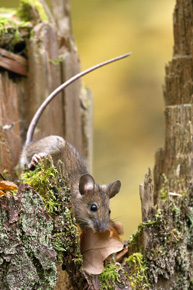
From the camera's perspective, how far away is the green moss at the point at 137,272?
2.80 meters

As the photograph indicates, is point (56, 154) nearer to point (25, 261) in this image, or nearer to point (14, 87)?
point (14, 87)

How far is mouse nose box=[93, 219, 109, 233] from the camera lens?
10.3 feet

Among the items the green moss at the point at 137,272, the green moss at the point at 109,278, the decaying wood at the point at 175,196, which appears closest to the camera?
the green moss at the point at 109,278

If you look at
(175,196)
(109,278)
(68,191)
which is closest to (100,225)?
(175,196)

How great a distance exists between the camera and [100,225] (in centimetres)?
340

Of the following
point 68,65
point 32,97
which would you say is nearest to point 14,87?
point 32,97

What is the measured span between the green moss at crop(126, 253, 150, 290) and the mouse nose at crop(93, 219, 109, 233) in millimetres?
304

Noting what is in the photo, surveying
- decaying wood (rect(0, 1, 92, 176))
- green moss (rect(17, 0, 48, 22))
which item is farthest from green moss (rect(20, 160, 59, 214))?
green moss (rect(17, 0, 48, 22))

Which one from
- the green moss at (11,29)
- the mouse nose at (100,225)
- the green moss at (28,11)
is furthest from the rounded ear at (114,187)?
the green moss at (28,11)

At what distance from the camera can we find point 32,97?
13.8ft

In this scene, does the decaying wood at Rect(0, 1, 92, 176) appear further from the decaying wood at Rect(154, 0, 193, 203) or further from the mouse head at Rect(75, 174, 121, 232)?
the decaying wood at Rect(154, 0, 193, 203)

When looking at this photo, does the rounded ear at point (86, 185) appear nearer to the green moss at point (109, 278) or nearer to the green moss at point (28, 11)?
the green moss at point (109, 278)

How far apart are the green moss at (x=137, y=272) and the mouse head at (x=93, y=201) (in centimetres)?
73

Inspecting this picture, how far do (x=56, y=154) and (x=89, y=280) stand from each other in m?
1.45
